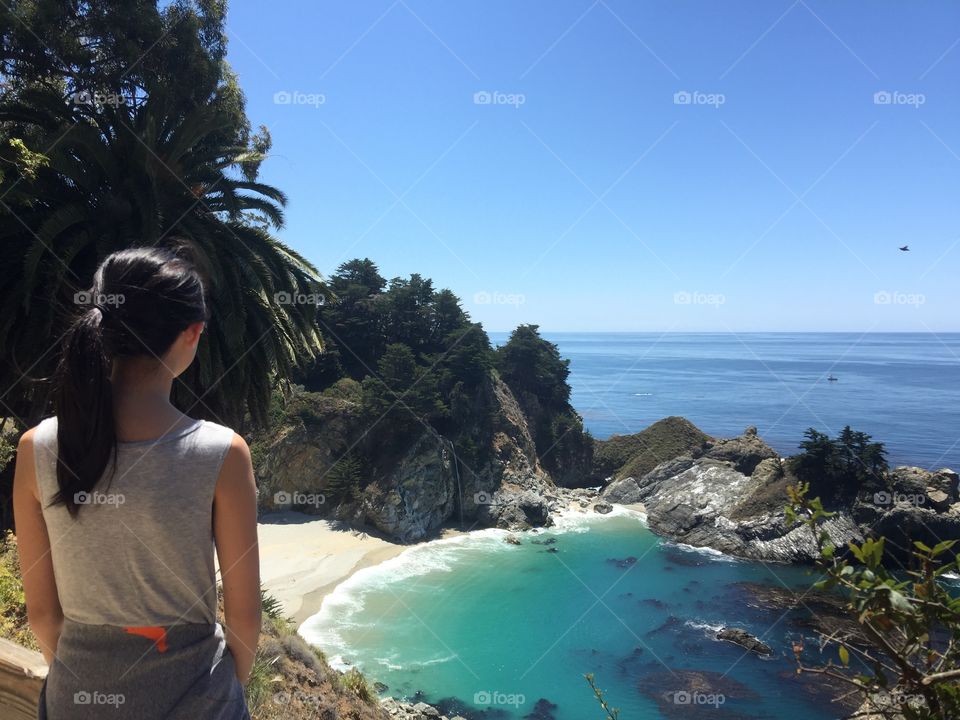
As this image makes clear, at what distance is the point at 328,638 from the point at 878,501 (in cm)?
2343

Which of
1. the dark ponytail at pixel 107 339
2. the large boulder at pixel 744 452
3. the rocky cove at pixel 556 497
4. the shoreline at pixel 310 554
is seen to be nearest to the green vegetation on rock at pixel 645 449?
the large boulder at pixel 744 452

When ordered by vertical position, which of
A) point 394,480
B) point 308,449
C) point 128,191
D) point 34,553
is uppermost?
point 128,191

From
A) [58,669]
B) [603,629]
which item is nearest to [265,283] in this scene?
[58,669]

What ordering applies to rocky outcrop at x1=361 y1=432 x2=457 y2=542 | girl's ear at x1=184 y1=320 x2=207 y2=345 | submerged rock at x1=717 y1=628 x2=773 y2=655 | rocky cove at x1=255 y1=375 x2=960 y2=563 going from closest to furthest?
girl's ear at x1=184 y1=320 x2=207 y2=345 < submerged rock at x1=717 y1=628 x2=773 y2=655 < rocky cove at x1=255 y1=375 x2=960 y2=563 < rocky outcrop at x1=361 y1=432 x2=457 y2=542

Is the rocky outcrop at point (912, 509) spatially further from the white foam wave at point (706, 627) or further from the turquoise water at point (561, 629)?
the white foam wave at point (706, 627)

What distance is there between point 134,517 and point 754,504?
33132mm

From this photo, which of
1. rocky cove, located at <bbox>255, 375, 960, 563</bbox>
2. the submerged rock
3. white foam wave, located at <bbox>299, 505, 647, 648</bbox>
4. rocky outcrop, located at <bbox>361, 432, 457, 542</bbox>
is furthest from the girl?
rocky outcrop, located at <bbox>361, 432, 457, 542</bbox>

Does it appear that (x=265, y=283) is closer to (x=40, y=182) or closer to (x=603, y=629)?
(x=40, y=182)

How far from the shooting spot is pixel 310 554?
954 inches

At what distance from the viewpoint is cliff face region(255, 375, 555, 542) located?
2811 centimetres

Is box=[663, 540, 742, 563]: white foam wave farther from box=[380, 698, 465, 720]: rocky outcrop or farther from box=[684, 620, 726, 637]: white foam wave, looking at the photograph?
box=[380, 698, 465, 720]: rocky outcrop

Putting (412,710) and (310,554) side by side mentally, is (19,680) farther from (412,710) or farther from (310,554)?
(310,554)

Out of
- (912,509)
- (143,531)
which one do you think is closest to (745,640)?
(912,509)

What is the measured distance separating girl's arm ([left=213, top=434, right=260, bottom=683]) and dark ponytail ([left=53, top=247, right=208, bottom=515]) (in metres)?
0.26
